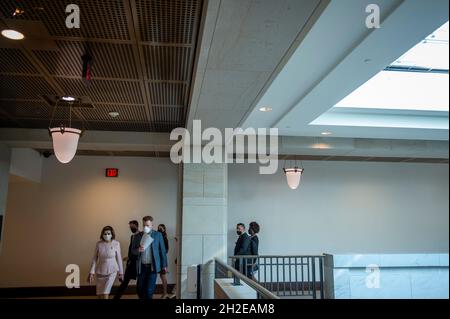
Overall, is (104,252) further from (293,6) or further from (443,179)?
(443,179)

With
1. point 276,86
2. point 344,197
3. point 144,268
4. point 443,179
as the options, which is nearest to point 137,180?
point 144,268

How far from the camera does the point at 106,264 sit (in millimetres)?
5293

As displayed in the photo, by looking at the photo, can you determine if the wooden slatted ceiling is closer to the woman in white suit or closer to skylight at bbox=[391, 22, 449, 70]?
the woman in white suit

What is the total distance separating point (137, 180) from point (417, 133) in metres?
5.12

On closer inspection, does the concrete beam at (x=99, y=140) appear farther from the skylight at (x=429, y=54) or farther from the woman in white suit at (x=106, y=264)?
the skylight at (x=429, y=54)

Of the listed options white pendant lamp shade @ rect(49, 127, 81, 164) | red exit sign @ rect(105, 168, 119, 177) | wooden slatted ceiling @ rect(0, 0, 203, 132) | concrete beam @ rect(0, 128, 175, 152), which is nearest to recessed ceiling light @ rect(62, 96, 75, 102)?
wooden slatted ceiling @ rect(0, 0, 203, 132)

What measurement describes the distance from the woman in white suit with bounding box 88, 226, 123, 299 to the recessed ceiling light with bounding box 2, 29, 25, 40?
329 centimetres

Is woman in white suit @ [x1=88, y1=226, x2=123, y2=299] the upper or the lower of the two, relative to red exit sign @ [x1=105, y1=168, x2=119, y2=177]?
lower

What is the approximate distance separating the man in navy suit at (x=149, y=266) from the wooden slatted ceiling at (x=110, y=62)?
1744 millimetres

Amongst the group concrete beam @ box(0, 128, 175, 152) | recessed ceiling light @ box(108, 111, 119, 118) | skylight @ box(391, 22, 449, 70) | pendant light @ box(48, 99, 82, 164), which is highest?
skylight @ box(391, 22, 449, 70)

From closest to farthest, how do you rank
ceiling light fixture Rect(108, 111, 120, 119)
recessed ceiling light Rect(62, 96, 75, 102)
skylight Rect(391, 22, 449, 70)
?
1. skylight Rect(391, 22, 449, 70)
2. recessed ceiling light Rect(62, 96, 75, 102)
3. ceiling light fixture Rect(108, 111, 120, 119)

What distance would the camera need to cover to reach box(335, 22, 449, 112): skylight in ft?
12.9

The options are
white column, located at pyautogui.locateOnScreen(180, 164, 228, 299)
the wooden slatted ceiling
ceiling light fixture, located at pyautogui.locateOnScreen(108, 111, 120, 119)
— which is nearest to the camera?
the wooden slatted ceiling

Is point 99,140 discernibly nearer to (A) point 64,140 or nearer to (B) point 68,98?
(B) point 68,98
